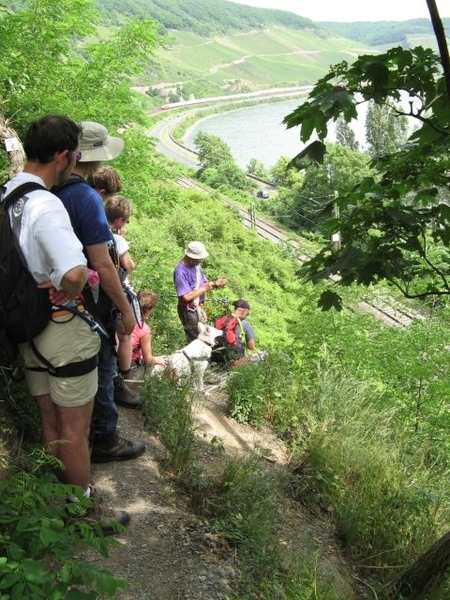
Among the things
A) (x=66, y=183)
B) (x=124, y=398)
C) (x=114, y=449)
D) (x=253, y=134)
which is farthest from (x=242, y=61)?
(x=66, y=183)

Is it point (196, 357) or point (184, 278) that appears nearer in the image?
point (196, 357)

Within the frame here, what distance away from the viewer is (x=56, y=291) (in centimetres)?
223

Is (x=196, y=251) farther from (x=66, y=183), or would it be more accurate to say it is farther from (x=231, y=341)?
(x=66, y=183)

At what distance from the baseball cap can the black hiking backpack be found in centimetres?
67

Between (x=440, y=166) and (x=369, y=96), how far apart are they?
0.75 meters

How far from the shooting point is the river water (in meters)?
71.2

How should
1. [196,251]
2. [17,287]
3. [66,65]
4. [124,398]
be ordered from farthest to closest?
1. [66,65]
2. [196,251]
3. [124,398]
4. [17,287]

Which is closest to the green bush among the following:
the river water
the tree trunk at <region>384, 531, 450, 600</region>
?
the tree trunk at <region>384, 531, 450, 600</region>

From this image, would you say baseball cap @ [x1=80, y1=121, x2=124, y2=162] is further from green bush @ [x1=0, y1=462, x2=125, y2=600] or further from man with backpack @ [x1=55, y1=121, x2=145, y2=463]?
green bush @ [x1=0, y1=462, x2=125, y2=600]

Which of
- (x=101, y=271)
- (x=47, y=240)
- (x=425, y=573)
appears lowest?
(x=425, y=573)

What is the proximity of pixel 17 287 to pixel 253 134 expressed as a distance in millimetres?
86853

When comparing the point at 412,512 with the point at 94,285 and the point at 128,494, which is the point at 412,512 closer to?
the point at 128,494

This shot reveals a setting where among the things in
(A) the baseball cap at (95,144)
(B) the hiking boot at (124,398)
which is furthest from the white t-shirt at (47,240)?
(B) the hiking boot at (124,398)

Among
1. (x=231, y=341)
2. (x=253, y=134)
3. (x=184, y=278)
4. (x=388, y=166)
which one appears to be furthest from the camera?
(x=253, y=134)
